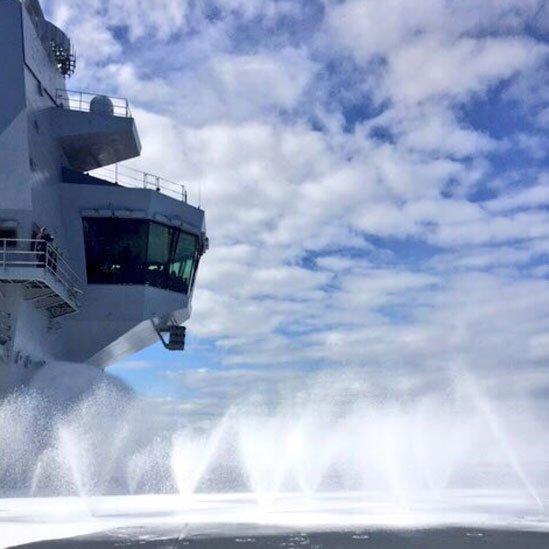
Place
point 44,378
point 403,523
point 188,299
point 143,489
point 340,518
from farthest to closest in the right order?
point 188,299, point 44,378, point 143,489, point 340,518, point 403,523

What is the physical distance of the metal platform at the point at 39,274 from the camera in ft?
120

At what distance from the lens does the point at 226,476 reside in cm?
4759

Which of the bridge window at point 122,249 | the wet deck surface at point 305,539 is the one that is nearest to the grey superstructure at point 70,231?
the bridge window at point 122,249

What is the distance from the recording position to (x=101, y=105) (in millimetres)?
52156

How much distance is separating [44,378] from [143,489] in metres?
9.21

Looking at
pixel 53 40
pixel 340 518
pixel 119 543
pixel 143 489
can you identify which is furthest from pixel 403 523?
pixel 53 40

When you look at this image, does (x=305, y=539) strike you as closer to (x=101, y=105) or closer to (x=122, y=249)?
(x=122, y=249)

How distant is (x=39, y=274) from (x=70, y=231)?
10322 mm

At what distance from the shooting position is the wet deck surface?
606 inches

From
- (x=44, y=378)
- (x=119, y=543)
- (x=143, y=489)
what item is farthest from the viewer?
(x=44, y=378)

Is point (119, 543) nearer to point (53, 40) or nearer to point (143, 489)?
point (143, 489)

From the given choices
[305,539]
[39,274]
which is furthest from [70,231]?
[305,539]

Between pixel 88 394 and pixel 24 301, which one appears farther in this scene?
pixel 88 394

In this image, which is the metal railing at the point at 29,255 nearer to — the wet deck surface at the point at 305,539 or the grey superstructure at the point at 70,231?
the grey superstructure at the point at 70,231
